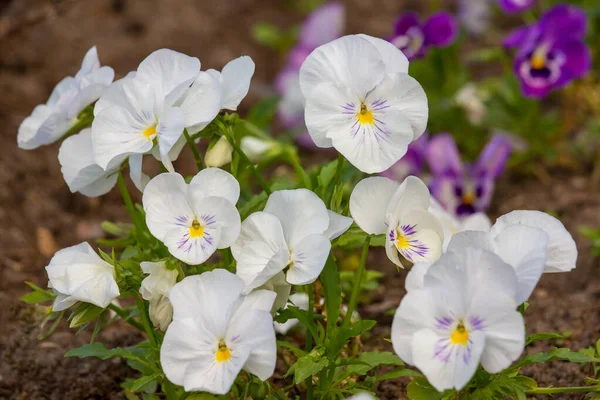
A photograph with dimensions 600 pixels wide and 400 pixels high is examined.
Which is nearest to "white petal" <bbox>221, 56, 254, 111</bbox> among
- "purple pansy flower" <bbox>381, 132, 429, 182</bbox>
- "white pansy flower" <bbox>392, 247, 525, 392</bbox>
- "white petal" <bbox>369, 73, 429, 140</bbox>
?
"white petal" <bbox>369, 73, 429, 140</bbox>

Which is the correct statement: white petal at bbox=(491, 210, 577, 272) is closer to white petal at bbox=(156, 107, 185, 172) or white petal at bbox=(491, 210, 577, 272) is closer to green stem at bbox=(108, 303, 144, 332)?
white petal at bbox=(156, 107, 185, 172)

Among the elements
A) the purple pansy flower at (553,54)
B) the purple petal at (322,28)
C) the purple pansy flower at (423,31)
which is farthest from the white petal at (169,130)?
the purple petal at (322,28)

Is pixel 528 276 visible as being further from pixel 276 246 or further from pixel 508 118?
pixel 508 118

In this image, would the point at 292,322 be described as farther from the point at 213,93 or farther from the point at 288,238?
the point at 213,93

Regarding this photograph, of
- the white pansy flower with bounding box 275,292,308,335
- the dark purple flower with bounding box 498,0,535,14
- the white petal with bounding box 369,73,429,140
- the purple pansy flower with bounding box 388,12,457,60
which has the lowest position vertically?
the white pansy flower with bounding box 275,292,308,335

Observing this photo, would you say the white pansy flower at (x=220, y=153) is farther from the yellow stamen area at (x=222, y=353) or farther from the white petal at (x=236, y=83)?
the yellow stamen area at (x=222, y=353)

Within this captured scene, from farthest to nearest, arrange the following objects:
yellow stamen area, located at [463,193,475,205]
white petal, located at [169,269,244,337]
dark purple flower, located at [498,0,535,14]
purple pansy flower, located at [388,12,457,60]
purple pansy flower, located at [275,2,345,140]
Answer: purple pansy flower, located at [275,2,345,140] → dark purple flower, located at [498,0,535,14] → yellow stamen area, located at [463,193,475,205] → purple pansy flower, located at [388,12,457,60] → white petal, located at [169,269,244,337]
